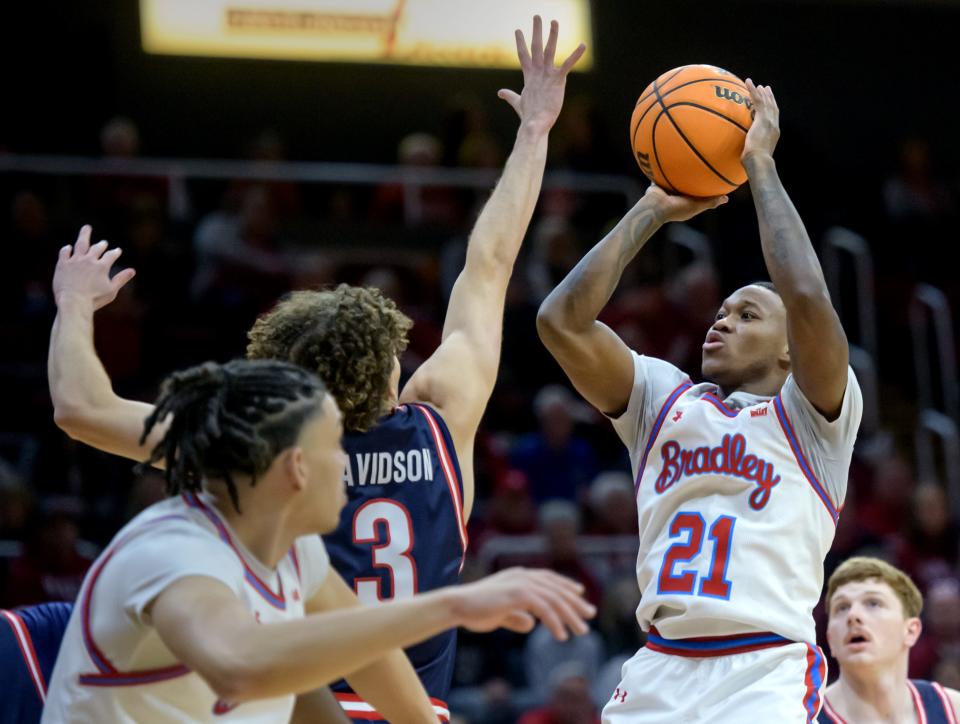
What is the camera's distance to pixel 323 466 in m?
2.85

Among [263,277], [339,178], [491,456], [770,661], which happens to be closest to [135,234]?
[263,277]

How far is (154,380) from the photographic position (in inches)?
392

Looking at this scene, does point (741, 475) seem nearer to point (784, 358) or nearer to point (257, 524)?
point (784, 358)

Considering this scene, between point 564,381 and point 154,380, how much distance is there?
124 inches

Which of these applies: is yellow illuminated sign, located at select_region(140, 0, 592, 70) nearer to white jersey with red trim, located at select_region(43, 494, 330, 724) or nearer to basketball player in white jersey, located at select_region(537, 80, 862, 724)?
basketball player in white jersey, located at select_region(537, 80, 862, 724)

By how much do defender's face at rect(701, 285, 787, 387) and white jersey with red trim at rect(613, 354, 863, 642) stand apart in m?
0.11

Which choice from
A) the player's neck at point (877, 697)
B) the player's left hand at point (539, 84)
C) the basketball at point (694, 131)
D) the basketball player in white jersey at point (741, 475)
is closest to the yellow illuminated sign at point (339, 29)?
the player's left hand at point (539, 84)

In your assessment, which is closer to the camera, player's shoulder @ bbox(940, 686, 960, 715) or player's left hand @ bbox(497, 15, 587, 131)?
player's left hand @ bbox(497, 15, 587, 131)

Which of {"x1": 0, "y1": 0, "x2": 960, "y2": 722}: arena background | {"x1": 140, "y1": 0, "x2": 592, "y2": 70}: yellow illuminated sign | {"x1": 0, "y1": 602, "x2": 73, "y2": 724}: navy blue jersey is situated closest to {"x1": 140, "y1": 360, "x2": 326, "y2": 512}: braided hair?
{"x1": 0, "y1": 602, "x2": 73, "y2": 724}: navy blue jersey

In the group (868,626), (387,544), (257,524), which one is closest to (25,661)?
(387,544)

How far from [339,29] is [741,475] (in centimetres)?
899

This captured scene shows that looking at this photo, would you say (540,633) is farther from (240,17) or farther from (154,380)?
(240,17)

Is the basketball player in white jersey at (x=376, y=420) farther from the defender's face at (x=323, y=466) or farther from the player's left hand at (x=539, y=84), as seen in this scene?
the defender's face at (x=323, y=466)

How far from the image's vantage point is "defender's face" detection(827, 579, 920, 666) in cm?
514
